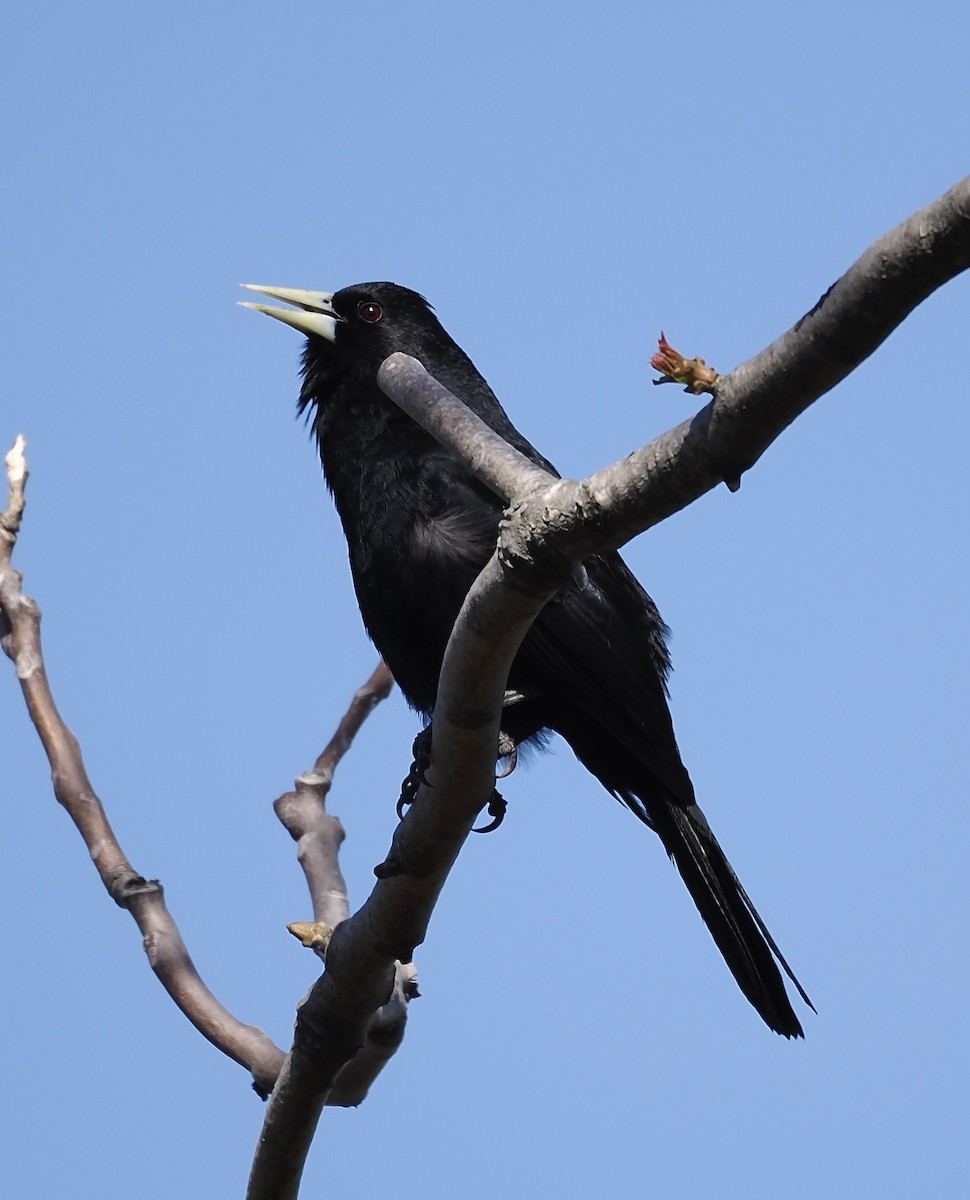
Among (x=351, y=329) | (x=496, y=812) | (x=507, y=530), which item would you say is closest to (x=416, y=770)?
(x=496, y=812)

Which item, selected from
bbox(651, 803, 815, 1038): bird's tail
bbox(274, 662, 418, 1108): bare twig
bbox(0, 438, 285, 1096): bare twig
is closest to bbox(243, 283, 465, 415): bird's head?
bbox(274, 662, 418, 1108): bare twig

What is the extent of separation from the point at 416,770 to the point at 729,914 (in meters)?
1.07

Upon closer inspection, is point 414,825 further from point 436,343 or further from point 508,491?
point 436,343

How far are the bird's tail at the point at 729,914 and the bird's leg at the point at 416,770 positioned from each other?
87cm

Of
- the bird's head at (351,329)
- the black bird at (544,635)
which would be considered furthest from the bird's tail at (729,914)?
the bird's head at (351,329)

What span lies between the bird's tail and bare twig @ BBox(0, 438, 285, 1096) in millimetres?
1303

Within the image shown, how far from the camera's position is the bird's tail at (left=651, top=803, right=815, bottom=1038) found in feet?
13.0

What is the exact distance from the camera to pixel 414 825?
2.94 m

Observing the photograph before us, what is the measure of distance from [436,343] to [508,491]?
272cm

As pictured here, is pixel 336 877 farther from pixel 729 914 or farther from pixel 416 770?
pixel 729 914

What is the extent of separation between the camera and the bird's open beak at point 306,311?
4.99m

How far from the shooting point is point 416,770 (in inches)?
145

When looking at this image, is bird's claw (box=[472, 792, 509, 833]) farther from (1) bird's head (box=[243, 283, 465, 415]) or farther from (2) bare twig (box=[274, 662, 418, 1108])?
(1) bird's head (box=[243, 283, 465, 415])

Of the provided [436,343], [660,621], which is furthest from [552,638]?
[436,343]
